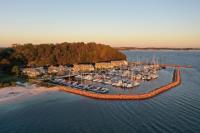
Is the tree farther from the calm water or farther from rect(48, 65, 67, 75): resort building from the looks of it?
the calm water

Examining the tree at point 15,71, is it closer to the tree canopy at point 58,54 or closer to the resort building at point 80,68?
the tree canopy at point 58,54

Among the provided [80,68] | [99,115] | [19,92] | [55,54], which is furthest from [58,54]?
[99,115]

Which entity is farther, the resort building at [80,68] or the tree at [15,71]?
the resort building at [80,68]

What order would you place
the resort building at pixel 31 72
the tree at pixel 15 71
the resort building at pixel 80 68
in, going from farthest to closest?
the resort building at pixel 80 68 → the resort building at pixel 31 72 → the tree at pixel 15 71

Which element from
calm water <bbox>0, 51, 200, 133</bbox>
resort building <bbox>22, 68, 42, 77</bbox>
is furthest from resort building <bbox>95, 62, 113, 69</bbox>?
calm water <bbox>0, 51, 200, 133</bbox>

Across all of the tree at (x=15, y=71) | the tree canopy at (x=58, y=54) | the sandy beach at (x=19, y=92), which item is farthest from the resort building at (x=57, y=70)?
the sandy beach at (x=19, y=92)

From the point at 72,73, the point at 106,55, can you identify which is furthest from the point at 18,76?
the point at 106,55
